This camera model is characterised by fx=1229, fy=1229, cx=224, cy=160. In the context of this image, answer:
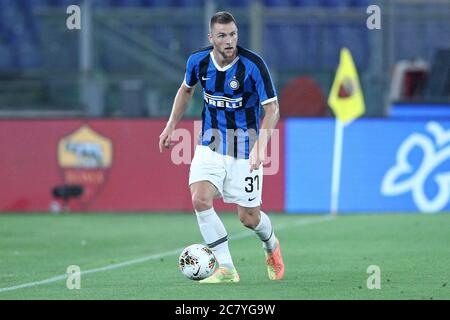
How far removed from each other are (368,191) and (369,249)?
6.07 m

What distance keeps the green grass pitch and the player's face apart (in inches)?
75.6

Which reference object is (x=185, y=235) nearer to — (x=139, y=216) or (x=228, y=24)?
(x=139, y=216)

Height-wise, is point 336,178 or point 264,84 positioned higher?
point 264,84

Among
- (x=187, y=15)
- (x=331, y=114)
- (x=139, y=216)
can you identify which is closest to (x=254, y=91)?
(x=139, y=216)

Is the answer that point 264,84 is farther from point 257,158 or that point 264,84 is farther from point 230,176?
point 230,176

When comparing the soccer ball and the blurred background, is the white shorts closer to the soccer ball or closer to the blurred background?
the soccer ball

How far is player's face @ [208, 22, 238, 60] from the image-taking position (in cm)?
996

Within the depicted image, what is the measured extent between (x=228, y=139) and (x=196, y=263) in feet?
3.68

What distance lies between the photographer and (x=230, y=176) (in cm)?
1041

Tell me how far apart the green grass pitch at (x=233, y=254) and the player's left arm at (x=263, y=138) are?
101cm

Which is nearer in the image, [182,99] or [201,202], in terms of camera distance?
[201,202]

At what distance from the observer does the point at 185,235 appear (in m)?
15.9

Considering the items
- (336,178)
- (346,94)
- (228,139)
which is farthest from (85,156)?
(228,139)

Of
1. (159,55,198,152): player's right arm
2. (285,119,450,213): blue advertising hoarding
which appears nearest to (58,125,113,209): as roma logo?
(285,119,450,213): blue advertising hoarding
